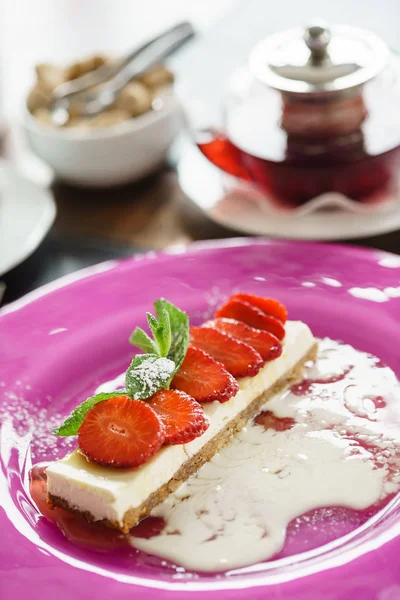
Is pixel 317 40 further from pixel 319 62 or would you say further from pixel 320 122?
pixel 320 122

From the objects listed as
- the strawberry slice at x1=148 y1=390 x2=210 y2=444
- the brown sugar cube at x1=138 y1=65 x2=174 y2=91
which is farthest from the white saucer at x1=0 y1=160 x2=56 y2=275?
the strawberry slice at x1=148 y1=390 x2=210 y2=444

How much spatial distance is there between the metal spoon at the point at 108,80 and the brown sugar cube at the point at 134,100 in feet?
0.06

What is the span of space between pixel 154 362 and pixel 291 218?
2.29ft

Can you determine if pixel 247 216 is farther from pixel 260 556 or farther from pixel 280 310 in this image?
pixel 260 556

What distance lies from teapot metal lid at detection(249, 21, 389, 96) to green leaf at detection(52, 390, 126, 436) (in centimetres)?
79

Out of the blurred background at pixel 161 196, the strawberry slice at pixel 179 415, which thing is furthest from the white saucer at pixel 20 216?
the strawberry slice at pixel 179 415

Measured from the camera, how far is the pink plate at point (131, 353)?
115 cm

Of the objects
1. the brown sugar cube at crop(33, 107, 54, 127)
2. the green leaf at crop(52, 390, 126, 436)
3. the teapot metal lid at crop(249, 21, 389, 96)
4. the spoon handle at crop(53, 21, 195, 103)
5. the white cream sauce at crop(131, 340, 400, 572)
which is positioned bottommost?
the white cream sauce at crop(131, 340, 400, 572)

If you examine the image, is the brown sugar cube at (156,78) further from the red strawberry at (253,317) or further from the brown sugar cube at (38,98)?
the red strawberry at (253,317)

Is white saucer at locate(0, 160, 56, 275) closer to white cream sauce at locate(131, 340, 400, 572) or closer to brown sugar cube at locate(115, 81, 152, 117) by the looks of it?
brown sugar cube at locate(115, 81, 152, 117)

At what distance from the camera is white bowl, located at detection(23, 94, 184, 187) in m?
2.10

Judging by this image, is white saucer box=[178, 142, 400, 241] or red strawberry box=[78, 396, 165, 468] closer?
red strawberry box=[78, 396, 165, 468]

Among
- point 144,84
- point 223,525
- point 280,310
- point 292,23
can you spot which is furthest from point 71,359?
point 292,23

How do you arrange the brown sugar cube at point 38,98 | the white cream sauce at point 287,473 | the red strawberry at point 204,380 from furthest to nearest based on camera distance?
the brown sugar cube at point 38,98, the red strawberry at point 204,380, the white cream sauce at point 287,473
